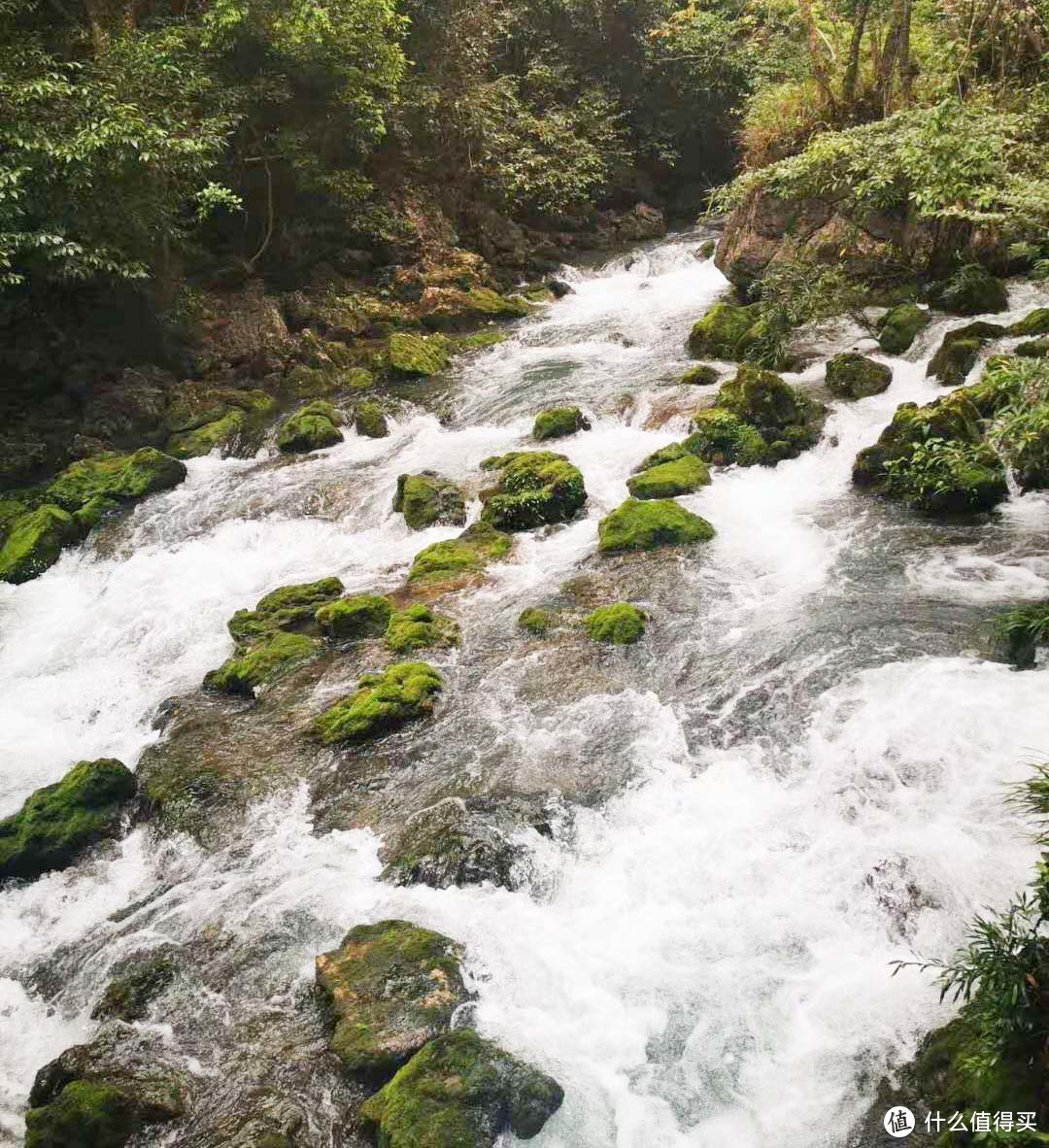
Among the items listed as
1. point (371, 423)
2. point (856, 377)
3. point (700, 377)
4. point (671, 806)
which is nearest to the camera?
point (671, 806)

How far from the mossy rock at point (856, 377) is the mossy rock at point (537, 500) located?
4.33 meters

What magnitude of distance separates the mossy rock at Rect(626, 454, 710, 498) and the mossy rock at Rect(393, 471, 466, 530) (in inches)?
97.4

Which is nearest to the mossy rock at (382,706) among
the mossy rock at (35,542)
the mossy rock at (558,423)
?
the mossy rock at (558,423)

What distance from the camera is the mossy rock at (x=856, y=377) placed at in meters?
12.4

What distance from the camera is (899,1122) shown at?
13.5 ft

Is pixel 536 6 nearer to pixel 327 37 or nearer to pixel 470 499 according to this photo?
pixel 327 37

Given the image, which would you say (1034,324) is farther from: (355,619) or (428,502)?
(355,619)

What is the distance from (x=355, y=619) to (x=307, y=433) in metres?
6.61

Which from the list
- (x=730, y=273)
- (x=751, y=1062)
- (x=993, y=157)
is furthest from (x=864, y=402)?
(x=751, y=1062)

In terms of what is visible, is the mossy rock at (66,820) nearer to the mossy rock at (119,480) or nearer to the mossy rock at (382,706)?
the mossy rock at (382,706)

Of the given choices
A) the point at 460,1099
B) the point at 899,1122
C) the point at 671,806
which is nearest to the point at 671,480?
the point at 671,806

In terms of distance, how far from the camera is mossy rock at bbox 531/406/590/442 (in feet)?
44.3

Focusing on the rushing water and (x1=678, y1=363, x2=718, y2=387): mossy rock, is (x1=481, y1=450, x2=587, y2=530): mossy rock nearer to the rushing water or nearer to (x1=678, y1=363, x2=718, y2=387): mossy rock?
the rushing water

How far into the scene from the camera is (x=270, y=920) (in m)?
5.99
